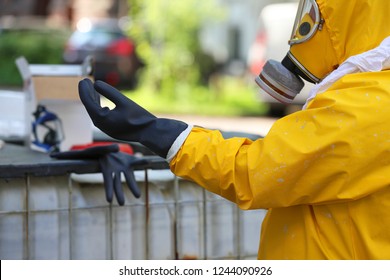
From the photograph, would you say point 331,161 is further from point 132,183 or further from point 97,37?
point 97,37

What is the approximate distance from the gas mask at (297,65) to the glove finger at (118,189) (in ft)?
2.36

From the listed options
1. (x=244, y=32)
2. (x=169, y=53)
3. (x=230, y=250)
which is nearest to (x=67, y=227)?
(x=230, y=250)

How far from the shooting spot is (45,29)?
730 inches

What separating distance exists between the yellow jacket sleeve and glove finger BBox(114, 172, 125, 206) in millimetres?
787

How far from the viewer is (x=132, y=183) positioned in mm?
2918

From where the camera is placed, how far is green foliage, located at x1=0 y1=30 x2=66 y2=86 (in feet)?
56.2

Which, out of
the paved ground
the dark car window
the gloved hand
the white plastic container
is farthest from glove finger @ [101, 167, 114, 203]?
the dark car window

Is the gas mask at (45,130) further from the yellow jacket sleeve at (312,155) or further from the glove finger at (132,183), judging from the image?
the yellow jacket sleeve at (312,155)

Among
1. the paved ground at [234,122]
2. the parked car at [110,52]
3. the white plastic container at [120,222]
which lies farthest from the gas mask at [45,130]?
the parked car at [110,52]

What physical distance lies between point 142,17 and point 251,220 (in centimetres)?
1325

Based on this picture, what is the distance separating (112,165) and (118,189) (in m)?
0.09

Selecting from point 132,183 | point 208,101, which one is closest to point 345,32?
point 132,183

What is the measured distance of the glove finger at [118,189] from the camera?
2.88 m

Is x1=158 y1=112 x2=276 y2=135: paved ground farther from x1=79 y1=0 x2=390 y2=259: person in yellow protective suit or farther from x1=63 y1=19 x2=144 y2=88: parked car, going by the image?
x1=79 y1=0 x2=390 y2=259: person in yellow protective suit
